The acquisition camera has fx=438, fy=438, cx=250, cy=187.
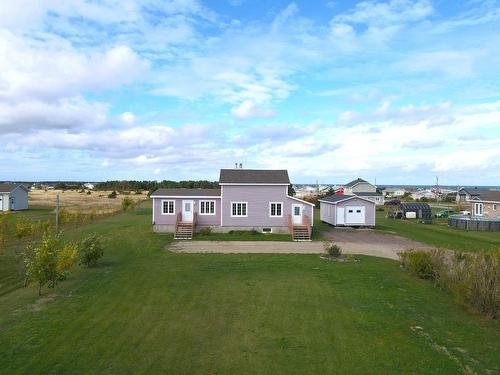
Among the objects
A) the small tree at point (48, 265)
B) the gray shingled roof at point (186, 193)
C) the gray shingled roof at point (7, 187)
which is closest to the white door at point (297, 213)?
the gray shingled roof at point (186, 193)

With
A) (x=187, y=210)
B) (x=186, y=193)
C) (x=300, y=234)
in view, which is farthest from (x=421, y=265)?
(x=186, y=193)

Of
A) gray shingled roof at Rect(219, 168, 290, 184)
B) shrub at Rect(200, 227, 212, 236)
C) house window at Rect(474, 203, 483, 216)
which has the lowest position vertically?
shrub at Rect(200, 227, 212, 236)

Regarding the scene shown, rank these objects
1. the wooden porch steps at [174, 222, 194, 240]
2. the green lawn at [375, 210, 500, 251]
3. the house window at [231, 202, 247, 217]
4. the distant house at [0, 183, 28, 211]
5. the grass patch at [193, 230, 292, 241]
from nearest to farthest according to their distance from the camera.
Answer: the green lawn at [375, 210, 500, 251] → the grass patch at [193, 230, 292, 241] → the wooden porch steps at [174, 222, 194, 240] → the house window at [231, 202, 247, 217] → the distant house at [0, 183, 28, 211]

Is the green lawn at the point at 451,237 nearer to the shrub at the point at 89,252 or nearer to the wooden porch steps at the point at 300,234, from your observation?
the wooden porch steps at the point at 300,234

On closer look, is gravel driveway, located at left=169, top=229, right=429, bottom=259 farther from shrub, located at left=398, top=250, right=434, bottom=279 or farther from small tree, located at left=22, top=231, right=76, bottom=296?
small tree, located at left=22, top=231, right=76, bottom=296

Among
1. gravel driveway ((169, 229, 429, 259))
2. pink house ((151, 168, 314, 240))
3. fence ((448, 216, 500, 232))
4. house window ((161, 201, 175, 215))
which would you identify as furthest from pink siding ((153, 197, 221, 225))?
fence ((448, 216, 500, 232))

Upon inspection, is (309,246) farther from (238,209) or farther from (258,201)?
(238,209)

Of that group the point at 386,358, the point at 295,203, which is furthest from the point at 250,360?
the point at 295,203
